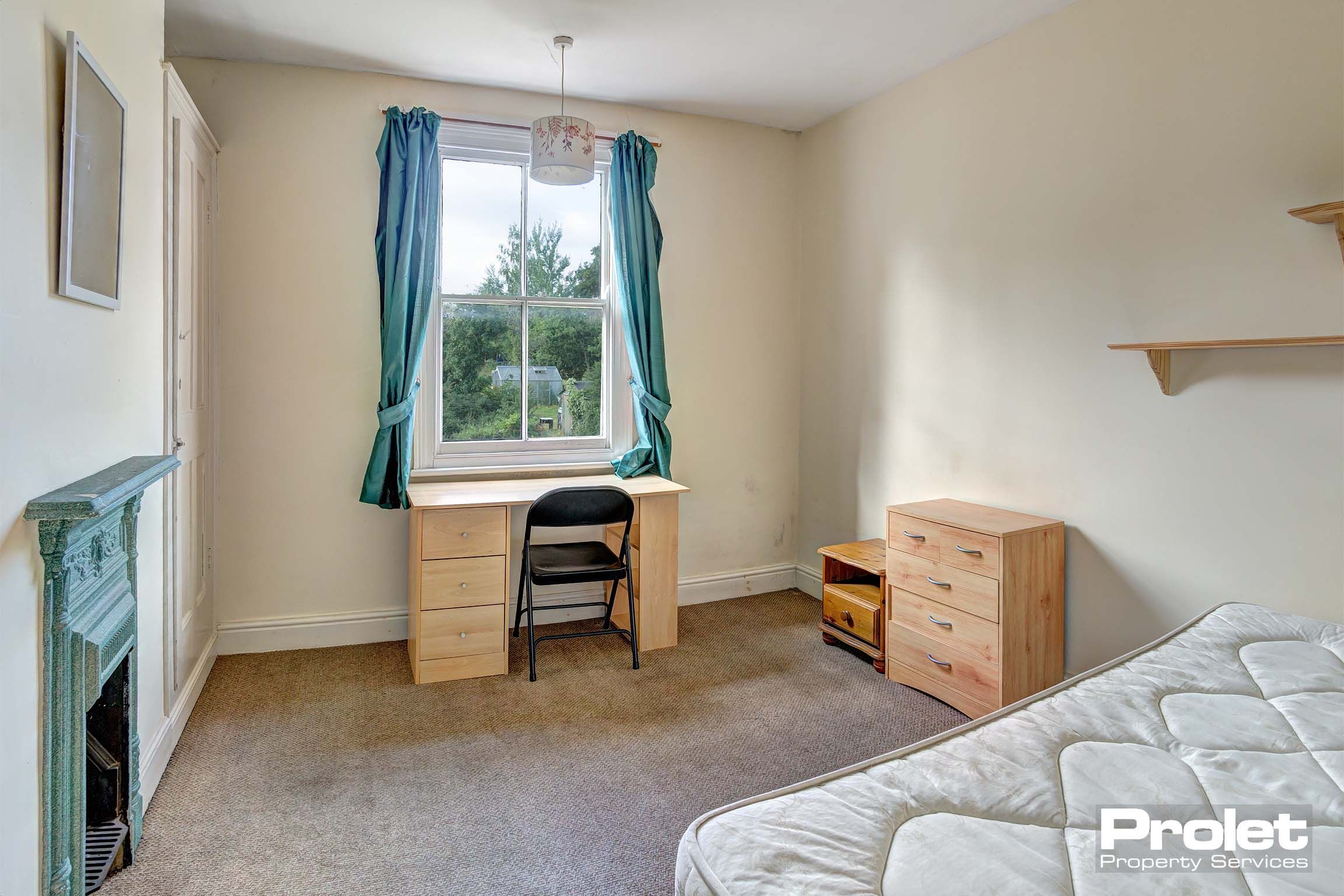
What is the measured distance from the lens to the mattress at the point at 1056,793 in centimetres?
98

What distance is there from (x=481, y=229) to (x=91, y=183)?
85.0 inches

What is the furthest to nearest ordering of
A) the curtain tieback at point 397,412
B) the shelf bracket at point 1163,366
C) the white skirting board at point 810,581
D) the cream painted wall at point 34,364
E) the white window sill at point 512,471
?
the white skirting board at point 810,581
the white window sill at point 512,471
the curtain tieback at point 397,412
the shelf bracket at point 1163,366
the cream painted wall at point 34,364

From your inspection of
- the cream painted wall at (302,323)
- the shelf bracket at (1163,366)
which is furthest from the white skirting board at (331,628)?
the shelf bracket at (1163,366)

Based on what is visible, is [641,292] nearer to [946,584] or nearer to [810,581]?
[810,581]

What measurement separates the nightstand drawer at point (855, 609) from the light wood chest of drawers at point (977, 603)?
0.17 meters

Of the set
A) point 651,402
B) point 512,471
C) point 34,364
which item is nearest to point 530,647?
point 512,471

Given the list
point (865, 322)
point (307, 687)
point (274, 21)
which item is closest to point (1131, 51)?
point (865, 322)

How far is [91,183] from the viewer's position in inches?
62.4

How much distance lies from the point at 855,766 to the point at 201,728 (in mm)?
2416

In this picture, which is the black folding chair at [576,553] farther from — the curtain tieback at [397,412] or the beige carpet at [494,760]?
the curtain tieback at [397,412]

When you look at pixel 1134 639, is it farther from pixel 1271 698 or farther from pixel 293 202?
pixel 293 202

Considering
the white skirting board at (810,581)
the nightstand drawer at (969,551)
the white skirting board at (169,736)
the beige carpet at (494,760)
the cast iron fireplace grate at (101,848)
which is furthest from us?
the white skirting board at (810,581)

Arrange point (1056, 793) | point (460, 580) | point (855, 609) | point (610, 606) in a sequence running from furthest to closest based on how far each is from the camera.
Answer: point (610, 606)
point (855, 609)
point (460, 580)
point (1056, 793)

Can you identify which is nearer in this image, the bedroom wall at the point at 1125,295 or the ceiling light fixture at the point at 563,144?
the bedroom wall at the point at 1125,295
